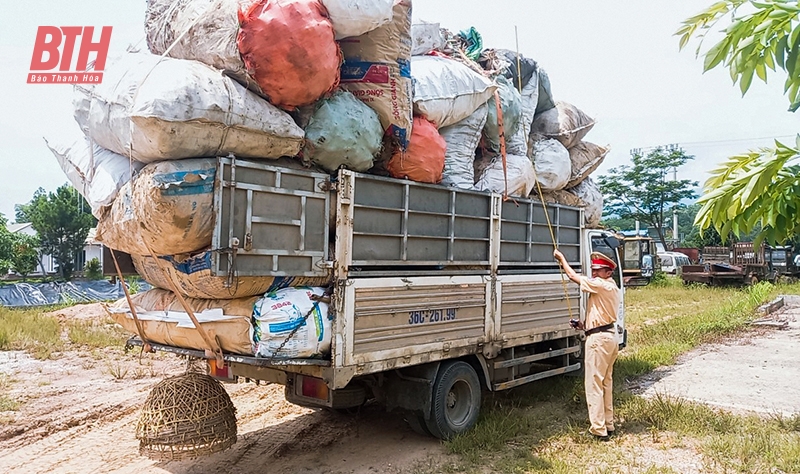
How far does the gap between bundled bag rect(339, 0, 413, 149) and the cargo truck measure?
56 cm

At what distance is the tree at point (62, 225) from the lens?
1091 inches

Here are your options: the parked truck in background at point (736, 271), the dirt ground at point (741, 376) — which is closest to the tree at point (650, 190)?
the parked truck in background at point (736, 271)

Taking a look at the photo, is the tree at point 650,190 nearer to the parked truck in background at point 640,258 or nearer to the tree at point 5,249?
the parked truck in background at point 640,258

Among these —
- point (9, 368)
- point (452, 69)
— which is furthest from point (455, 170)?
point (9, 368)

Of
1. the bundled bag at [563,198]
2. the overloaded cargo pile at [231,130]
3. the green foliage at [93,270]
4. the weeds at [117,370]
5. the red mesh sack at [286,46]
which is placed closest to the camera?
the overloaded cargo pile at [231,130]

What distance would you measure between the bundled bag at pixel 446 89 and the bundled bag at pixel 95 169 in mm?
2341

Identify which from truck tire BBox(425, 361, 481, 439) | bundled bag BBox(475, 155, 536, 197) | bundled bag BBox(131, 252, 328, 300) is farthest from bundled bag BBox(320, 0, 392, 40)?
truck tire BBox(425, 361, 481, 439)

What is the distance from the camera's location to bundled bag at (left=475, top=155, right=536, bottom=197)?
5.79 m

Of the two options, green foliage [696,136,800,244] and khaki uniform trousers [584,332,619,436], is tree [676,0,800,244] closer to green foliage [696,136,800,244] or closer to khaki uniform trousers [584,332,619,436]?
green foliage [696,136,800,244]

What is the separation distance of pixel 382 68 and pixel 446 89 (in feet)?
2.84

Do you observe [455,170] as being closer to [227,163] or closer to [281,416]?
[227,163]

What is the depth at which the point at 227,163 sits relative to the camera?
3.79 m

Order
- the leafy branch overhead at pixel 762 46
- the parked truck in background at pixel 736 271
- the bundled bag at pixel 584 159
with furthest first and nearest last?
the parked truck in background at pixel 736 271, the bundled bag at pixel 584 159, the leafy branch overhead at pixel 762 46

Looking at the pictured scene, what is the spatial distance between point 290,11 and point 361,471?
323 centimetres
